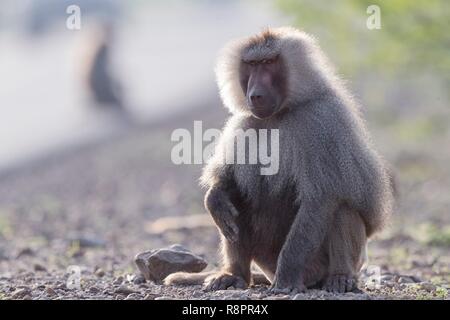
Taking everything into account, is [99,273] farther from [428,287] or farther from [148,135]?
[148,135]

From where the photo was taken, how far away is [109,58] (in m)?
19.4

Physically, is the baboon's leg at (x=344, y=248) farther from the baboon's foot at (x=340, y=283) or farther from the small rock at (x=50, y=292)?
the small rock at (x=50, y=292)

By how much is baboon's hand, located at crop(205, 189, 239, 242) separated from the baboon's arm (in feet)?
1.40

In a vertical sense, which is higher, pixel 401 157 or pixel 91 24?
pixel 91 24

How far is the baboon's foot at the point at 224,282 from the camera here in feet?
20.0

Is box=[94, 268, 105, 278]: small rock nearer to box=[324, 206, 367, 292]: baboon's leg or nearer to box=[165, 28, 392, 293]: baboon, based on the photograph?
box=[165, 28, 392, 293]: baboon

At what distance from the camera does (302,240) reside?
228 inches

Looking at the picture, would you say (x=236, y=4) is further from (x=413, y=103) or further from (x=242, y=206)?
(x=242, y=206)

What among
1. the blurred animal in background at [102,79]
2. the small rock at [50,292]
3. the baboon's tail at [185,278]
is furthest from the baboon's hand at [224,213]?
the blurred animal in background at [102,79]

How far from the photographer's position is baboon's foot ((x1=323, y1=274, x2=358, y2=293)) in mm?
5840

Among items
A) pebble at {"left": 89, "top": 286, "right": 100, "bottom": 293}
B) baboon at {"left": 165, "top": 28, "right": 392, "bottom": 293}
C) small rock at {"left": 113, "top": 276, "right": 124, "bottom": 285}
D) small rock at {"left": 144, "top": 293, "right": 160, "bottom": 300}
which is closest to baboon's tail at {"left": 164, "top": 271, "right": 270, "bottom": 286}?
baboon at {"left": 165, "top": 28, "right": 392, "bottom": 293}

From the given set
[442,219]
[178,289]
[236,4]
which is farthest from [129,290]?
[236,4]

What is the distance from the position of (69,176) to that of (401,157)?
480cm

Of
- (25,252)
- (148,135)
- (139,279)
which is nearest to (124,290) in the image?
A: (139,279)
